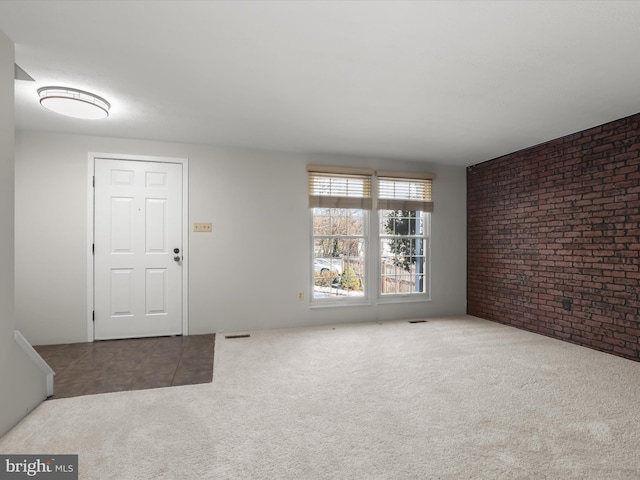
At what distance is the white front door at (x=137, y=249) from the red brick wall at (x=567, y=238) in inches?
177

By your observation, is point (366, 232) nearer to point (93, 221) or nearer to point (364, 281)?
point (364, 281)

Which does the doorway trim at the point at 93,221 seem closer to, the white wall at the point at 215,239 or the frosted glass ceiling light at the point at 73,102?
the white wall at the point at 215,239

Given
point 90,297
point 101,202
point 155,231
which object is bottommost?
point 90,297

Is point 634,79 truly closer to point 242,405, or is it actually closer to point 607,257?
point 607,257

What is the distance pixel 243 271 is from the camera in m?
4.59

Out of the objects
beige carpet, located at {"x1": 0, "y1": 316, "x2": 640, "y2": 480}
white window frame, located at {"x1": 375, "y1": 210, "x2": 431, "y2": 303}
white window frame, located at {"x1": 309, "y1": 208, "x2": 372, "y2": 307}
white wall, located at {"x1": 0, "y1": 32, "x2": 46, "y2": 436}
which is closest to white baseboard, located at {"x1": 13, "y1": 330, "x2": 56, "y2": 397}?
white wall, located at {"x1": 0, "y1": 32, "x2": 46, "y2": 436}

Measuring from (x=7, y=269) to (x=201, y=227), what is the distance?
237 cm

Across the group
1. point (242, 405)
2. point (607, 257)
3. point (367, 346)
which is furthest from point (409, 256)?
point (242, 405)

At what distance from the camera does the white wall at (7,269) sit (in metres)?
2.07

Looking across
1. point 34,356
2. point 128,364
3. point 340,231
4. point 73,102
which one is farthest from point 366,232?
point 34,356

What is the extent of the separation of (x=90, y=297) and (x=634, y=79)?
227 inches

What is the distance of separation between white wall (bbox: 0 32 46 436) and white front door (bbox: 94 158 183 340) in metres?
1.96

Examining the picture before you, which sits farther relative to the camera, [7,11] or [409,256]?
[409,256]

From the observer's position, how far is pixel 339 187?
4984 millimetres
